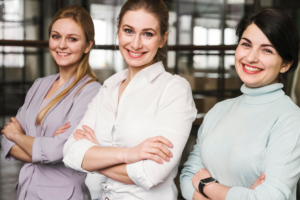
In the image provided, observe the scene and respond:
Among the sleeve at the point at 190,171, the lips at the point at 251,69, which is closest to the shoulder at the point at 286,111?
the lips at the point at 251,69

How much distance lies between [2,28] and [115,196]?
857cm

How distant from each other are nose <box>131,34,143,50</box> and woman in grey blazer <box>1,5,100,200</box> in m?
0.46

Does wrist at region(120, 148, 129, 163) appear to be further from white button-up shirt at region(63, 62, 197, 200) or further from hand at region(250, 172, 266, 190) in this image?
hand at region(250, 172, 266, 190)

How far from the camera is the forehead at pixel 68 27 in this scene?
1.85m

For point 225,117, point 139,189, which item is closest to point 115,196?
point 139,189

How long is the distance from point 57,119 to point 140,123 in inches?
22.7

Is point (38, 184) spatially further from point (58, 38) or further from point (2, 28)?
point (2, 28)

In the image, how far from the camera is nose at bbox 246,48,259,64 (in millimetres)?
1252

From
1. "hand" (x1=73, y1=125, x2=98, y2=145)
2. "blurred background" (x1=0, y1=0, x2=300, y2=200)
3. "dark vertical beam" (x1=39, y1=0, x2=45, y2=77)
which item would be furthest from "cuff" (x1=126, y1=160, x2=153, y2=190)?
"dark vertical beam" (x1=39, y1=0, x2=45, y2=77)

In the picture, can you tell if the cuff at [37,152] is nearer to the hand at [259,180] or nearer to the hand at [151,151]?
the hand at [151,151]

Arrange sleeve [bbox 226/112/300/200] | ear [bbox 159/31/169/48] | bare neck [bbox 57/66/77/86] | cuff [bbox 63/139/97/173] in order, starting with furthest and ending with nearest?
bare neck [bbox 57/66/77/86] < ear [bbox 159/31/169/48] < cuff [bbox 63/139/97/173] < sleeve [bbox 226/112/300/200]

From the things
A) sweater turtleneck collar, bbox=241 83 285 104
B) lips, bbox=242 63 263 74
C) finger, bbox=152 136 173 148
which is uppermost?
lips, bbox=242 63 263 74

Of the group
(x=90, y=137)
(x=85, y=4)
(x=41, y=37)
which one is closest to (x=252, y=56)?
(x=90, y=137)

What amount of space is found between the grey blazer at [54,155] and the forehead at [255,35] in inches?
33.8
